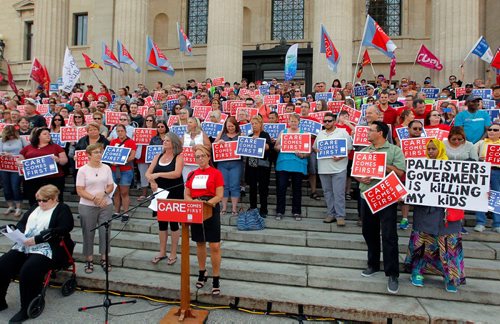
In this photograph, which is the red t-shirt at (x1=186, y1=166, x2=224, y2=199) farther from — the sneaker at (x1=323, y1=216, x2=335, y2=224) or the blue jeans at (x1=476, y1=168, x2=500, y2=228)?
the blue jeans at (x1=476, y1=168, x2=500, y2=228)

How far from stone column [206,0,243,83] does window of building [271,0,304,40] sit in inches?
342

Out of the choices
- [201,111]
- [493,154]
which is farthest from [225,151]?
[493,154]

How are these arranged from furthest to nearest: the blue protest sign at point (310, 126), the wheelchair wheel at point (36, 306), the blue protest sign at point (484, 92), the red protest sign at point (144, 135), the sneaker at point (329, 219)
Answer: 1. the blue protest sign at point (484, 92)
2. the red protest sign at point (144, 135)
3. the blue protest sign at point (310, 126)
4. the sneaker at point (329, 219)
5. the wheelchair wheel at point (36, 306)

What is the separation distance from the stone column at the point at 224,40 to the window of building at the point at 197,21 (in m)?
10.0

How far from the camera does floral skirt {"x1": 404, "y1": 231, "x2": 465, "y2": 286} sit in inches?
209

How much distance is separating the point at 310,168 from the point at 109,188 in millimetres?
4643

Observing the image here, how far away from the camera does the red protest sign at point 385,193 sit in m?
5.32

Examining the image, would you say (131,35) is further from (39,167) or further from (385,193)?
(385,193)

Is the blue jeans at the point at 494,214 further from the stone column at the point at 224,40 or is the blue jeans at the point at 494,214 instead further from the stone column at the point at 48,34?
the stone column at the point at 48,34

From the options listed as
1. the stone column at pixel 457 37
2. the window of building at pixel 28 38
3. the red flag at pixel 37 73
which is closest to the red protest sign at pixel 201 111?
the stone column at pixel 457 37

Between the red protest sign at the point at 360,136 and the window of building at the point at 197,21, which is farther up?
the window of building at the point at 197,21

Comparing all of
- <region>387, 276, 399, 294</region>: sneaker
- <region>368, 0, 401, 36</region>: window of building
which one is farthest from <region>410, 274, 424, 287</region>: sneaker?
<region>368, 0, 401, 36</region>: window of building

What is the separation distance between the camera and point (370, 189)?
5.54m

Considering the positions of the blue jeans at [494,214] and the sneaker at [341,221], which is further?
the sneaker at [341,221]
